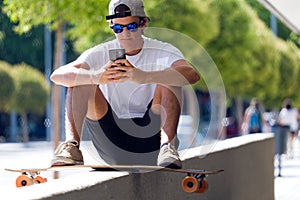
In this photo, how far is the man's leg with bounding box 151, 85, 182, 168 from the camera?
5.30 m

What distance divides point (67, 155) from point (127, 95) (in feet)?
2.13

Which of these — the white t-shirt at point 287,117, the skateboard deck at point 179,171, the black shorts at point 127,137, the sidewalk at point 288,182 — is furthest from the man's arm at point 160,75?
the white t-shirt at point 287,117

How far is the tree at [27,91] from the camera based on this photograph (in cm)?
4416

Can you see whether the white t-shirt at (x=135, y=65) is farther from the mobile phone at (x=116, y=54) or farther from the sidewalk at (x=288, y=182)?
the sidewalk at (x=288, y=182)

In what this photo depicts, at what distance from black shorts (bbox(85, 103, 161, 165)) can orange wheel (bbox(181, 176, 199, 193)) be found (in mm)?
352

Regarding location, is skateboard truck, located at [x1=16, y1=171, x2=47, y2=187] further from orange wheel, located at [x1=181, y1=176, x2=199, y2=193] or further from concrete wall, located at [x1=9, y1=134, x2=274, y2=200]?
orange wheel, located at [x1=181, y1=176, x2=199, y2=193]

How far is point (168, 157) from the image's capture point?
5273mm

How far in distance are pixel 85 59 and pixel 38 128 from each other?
179 feet

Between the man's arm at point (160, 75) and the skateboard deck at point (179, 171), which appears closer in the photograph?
the skateboard deck at point (179, 171)

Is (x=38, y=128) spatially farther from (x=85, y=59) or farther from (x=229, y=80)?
(x=85, y=59)

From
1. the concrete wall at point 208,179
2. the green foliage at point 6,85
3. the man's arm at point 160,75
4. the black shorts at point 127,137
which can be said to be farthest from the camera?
the green foliage at point 6,85

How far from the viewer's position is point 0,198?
3832mm

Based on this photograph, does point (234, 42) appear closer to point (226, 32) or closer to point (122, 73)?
point (226, 32)

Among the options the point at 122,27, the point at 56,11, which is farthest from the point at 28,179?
the point at 56,11
